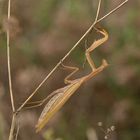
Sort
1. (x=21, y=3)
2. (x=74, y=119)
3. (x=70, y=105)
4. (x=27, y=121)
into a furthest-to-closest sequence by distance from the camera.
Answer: (x=21, y=3), (x=70, y=105), (x=74, y=119), (x=27, y=121)

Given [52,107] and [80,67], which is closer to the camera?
[52,107]

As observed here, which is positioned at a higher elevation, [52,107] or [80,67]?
[52,107]

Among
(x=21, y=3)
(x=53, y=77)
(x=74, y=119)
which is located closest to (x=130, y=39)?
(x=74, y=119)

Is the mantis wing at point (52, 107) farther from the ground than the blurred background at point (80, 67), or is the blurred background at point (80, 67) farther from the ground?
the mantis wing at point (52, 107)

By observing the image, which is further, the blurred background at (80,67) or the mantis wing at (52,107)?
the blurred background at (80,67)

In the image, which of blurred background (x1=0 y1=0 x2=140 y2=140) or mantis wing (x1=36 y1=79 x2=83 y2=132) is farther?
blurred background (x1=0 y1=0 x2=140 y2=140)

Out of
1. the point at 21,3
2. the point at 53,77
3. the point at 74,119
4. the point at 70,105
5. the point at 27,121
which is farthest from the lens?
the point at 21,3

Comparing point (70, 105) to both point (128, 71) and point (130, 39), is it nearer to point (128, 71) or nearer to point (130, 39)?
point (128, 71)

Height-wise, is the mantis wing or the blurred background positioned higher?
the mantis wing
